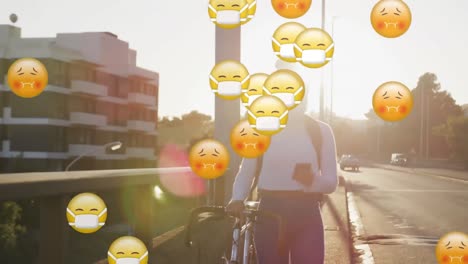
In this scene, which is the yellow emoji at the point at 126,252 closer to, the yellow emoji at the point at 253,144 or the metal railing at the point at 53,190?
the metal railing at the point at 53,190

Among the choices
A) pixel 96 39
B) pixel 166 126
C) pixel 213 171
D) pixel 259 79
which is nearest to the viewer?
pixel 259 79

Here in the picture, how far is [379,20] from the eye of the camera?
5805 mm

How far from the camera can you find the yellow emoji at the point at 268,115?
4.32 m

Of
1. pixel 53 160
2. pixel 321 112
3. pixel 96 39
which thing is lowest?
pixel 53 160

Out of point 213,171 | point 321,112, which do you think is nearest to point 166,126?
point 321,112

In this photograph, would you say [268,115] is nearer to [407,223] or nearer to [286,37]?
[286,37]

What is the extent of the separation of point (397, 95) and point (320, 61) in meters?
1.09

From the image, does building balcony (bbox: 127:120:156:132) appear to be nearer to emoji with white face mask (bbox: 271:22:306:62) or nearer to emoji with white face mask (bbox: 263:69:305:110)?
emoji with white face mask (bbox: 271:22:306:62)

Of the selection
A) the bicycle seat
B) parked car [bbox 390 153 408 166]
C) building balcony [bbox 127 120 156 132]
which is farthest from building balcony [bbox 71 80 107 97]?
the bicycle seat

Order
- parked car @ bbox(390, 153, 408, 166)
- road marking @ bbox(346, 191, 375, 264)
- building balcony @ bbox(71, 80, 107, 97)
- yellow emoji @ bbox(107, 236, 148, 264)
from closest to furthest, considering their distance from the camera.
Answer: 1. yellow emoji @ bbox(107, 236, 148, 264)
2. road marking @ bbox(346, 191, 375, 264)
3. building balcony @ bbox(71, 80, 107, 97)
4. parked car @ bbox(390, 153, 408, 166)

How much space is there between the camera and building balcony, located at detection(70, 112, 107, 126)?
63.1 metres

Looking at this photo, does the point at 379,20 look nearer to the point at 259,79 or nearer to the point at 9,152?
the point at 259,79

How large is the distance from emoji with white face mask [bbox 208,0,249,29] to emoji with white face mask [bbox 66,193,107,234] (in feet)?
6.09

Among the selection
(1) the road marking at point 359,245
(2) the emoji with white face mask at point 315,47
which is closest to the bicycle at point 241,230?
(2) the emoji with white face mask at point 315,47
